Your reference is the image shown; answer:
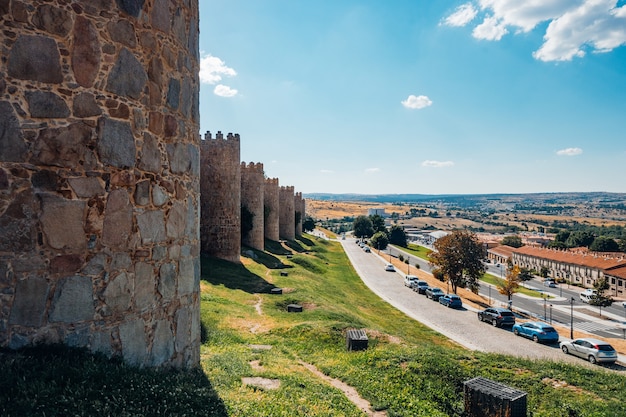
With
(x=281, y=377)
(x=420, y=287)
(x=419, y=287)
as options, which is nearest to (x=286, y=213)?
(x=419, y=287)

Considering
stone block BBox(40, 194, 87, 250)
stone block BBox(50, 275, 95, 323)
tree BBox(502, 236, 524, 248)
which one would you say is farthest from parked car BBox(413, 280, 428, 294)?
tree BBox(502, 236, 524, 248)

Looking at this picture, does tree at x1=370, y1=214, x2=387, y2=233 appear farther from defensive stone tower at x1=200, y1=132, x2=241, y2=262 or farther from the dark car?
defensive stone tower at x1=200, y1=132, x2=241, y2=262

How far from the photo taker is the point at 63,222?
4.05 meters

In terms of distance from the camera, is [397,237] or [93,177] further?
[397,237]

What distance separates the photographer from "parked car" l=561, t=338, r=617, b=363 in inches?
774

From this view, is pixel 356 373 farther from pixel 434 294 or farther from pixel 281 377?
pixel 434 294

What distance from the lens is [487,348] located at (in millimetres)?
21156

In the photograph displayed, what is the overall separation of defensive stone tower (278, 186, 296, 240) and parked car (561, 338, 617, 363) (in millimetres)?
41475

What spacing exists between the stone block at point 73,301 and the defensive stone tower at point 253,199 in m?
33.9

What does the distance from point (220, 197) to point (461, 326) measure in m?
18.6

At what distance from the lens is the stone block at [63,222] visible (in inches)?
156

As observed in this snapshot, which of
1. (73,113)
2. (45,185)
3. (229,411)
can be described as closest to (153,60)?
(73,113)

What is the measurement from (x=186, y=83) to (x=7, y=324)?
11.3 feet

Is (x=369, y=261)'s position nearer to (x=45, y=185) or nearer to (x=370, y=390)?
(x=370, y=390)
